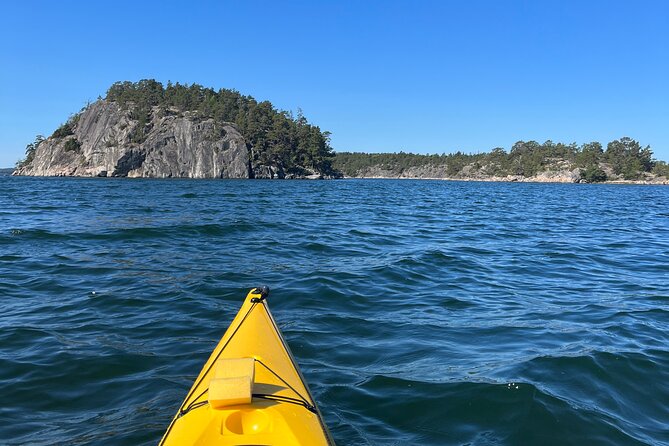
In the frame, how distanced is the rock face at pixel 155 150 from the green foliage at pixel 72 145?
26cm

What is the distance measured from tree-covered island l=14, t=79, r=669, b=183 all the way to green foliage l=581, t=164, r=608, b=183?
0.30m

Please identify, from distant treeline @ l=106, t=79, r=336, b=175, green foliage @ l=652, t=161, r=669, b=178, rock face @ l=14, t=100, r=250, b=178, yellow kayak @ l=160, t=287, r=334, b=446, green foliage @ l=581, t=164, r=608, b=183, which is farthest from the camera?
green foliage @ l=652, t=161, r=669, b=178

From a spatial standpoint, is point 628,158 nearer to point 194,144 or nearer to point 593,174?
point 593,174

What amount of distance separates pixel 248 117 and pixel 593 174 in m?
104

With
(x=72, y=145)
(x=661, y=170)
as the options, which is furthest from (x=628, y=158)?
(x=72, y=145)

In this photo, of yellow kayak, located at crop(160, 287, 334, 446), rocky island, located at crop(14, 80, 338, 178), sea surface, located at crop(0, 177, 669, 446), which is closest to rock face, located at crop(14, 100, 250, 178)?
rocky island, located at crop(14, 80, 338, 178)

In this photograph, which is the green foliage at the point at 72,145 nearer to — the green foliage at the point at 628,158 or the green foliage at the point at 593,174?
the green foliage at the point at 593,174

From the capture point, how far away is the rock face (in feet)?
331

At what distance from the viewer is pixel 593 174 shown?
442 ft

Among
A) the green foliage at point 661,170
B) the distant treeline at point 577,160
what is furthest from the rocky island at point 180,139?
the green foliage at point 661,170

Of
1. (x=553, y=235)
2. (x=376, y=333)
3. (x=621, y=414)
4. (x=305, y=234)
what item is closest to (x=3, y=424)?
(x=376, y=333)

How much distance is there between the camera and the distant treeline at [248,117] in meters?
111

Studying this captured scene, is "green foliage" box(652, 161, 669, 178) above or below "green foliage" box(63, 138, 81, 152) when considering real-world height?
below

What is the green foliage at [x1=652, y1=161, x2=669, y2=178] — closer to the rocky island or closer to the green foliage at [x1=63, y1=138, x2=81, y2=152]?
the rocky island
